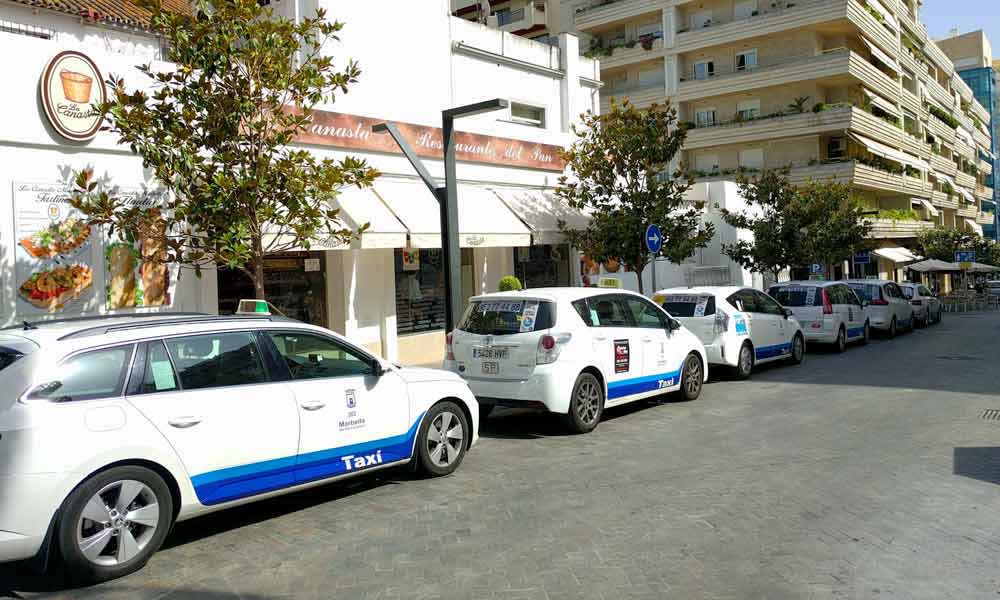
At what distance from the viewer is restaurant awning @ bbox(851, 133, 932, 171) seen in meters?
42.0

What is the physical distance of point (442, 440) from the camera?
7.50 metres

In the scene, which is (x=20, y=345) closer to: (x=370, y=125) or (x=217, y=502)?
(x=217, y=502)

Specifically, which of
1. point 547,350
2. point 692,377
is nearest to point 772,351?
point 692,377

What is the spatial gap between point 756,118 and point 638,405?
113 feet

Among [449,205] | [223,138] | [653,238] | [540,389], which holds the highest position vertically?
[223,138]

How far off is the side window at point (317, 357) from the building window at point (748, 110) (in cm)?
3986

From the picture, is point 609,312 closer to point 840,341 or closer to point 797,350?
point 797,350

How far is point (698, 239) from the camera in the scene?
58.6 feet

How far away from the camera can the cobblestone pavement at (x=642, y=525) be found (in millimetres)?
4746

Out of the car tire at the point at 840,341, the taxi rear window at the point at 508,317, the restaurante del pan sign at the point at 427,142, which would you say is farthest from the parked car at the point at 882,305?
the taxi rear window at the point at 508,317

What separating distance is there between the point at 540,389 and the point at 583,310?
1272 millimetres

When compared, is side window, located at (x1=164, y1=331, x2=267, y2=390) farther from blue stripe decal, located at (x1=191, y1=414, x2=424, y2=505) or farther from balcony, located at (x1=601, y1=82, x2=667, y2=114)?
balcony, located at (x1=601, y1=82, x2=667, y2=114)

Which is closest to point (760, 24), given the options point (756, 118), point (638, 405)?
point (756, 118)

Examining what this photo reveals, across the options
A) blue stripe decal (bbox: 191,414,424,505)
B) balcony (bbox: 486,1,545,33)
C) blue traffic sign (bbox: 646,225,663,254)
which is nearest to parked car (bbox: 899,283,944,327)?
blue traffic sign (bbox: 646,225,663,254)
